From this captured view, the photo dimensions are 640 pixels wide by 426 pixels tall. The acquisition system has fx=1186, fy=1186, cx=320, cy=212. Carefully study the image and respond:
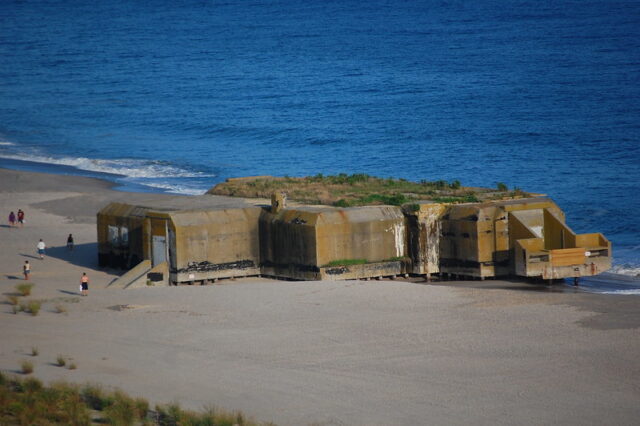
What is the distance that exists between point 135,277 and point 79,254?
615 centimetres

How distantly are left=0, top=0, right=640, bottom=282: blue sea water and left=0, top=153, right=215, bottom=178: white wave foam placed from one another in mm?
178

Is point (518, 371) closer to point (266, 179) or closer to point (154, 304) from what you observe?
point (154, 304)

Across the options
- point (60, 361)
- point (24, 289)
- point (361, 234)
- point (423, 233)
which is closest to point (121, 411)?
point (60, 361)

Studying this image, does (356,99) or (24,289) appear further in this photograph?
(356,99)

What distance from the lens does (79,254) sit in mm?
43094

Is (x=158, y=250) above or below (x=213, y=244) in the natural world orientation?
below

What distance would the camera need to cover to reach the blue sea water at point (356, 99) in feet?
239

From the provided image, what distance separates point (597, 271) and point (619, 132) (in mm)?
44436

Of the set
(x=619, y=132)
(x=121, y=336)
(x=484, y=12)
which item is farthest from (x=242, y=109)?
(x=121, y=336)

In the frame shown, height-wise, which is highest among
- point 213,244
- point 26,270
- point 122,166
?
point 122,166

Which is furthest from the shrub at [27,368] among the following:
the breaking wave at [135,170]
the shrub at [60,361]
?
the breaking wave at [135,170]

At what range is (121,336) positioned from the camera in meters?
29.4

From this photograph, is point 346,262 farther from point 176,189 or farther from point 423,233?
point 176,189

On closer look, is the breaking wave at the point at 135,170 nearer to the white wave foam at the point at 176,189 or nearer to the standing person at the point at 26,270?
the white wave foam at the point at 176,189
